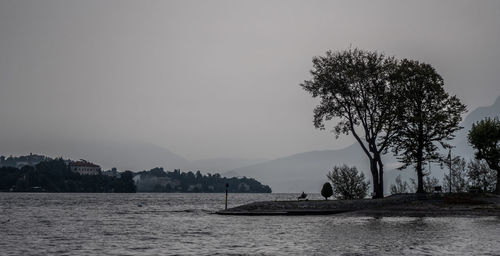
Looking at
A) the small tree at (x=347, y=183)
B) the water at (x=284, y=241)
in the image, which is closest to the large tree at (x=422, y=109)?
the small tree at (x=347, y=183)

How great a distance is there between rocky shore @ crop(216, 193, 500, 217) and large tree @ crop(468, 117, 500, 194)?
34.4 ft

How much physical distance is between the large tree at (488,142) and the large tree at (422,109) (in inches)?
284

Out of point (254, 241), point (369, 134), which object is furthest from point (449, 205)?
point (254, 241)

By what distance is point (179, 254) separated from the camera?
30688 mm

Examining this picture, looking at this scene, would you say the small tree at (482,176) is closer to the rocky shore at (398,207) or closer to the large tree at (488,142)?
the large tree at (488,142)

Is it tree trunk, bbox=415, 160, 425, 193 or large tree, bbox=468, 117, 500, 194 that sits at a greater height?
large tree, bbox=468, 117, 500, 194

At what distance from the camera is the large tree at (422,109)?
242 feet

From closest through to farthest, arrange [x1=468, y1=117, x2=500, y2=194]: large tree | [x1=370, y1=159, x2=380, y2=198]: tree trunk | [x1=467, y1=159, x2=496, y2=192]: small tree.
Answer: [x1=370, y1=159, x2=380, y2=198]: tree trunk, [x1=468, y1=117, x2=500, y2=194]: large tree, [x1=467, y1=159, x2=496, y2=192]: small tree

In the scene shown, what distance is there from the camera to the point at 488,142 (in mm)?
78875

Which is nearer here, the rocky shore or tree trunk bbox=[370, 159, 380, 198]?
the rocky shore

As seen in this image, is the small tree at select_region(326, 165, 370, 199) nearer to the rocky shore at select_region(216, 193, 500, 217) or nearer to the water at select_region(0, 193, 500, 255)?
the rocky shore at select_region(216, 193, 500, 217)

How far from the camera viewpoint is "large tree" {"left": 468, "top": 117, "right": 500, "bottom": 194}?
7794 centimetres

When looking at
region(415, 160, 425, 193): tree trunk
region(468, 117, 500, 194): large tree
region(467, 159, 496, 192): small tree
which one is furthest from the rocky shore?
region(467, 159, 496, 192): small tree

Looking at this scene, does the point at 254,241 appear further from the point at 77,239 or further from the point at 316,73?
the point at 316,73
